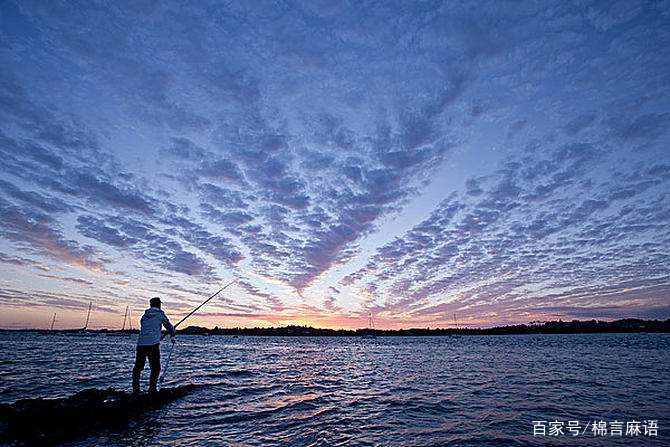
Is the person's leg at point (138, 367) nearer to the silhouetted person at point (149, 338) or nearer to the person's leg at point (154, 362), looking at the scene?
the silhouetted person at point (149, 338)

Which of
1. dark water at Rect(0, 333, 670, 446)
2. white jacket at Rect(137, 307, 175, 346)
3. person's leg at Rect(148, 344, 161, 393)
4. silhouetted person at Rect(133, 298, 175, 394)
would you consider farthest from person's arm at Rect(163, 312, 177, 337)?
dark water at Rect(0, 333, 670, 446)

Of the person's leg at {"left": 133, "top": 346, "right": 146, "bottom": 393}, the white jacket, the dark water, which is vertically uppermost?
the white jacket

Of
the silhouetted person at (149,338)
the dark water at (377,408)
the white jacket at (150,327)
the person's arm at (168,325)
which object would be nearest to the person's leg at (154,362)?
the silhouetted person at (149,338)

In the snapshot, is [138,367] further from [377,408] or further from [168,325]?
[377,408]

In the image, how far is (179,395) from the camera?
1562cm

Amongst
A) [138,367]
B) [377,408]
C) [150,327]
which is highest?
[150,327]

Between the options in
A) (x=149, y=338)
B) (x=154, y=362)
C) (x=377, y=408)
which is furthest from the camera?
(x=377, y=408)

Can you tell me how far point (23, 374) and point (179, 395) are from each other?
14.6 m

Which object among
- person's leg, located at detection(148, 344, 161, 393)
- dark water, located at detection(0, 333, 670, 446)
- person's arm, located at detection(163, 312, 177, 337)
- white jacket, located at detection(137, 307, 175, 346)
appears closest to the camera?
dark water, located at detection(0, 333, 670, 446)

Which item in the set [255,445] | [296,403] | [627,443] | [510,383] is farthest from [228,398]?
[510,383]

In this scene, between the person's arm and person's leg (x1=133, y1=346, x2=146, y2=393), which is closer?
person's leg (x1=133, y1=346, x2=146, y2=393)

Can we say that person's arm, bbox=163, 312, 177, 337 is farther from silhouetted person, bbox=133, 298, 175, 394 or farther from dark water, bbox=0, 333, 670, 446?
dark water, bbox=0, 333, 670, 446

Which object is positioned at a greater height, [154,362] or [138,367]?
[154,362]

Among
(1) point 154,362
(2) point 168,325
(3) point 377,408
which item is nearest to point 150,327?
(2) point 168,325
